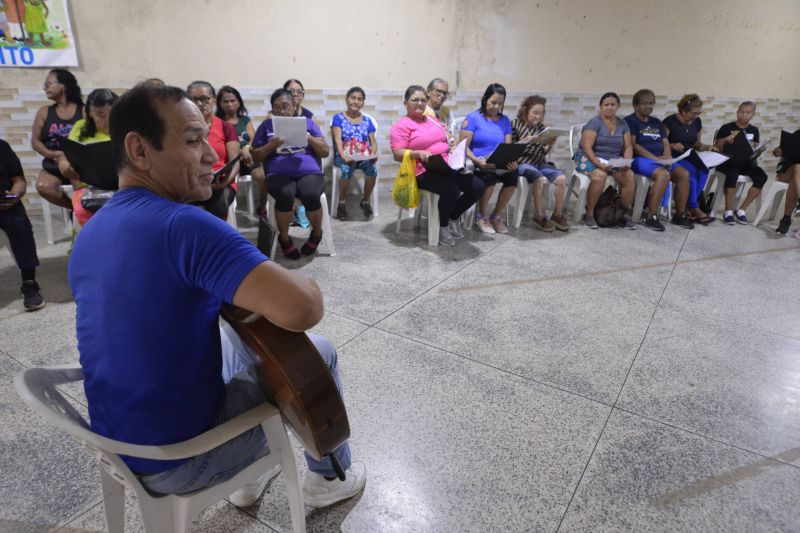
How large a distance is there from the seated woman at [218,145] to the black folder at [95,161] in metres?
0.55

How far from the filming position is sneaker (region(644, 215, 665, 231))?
464 cm

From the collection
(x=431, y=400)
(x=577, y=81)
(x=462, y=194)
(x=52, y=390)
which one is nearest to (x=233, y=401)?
(x=52, y=390)

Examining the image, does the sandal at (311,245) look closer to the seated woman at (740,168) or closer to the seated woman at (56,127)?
the seated woman at (56,127)

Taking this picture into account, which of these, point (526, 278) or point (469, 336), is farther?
point (526, 278)

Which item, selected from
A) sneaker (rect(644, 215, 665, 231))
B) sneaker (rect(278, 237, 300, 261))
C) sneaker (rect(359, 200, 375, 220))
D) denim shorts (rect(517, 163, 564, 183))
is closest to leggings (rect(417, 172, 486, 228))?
denim shorts (rect(517, 163, 564, 183))

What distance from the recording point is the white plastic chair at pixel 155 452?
86cm

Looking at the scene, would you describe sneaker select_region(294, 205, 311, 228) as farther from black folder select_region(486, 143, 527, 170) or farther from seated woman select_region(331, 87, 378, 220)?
black folder select_region(486, 143, 527, 170)

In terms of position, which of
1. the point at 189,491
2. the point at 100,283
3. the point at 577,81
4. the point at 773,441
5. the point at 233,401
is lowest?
the point at 773,441

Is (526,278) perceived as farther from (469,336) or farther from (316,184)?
(316,184)

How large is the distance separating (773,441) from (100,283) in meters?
2.39

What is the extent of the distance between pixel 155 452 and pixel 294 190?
272 centimetres

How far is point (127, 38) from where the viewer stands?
4109 mm

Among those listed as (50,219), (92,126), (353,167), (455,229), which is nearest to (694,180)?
(455,229)

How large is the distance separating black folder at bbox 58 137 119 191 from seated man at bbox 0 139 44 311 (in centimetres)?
40
